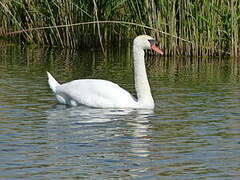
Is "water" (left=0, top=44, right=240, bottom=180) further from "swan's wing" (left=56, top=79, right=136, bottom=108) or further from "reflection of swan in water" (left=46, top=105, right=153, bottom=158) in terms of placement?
"swan's wing" (left=56, top=79, right=136, bottom=108)

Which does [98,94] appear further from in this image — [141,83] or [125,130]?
[125,130]

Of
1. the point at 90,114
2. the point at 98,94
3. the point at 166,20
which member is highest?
the point at 166,20

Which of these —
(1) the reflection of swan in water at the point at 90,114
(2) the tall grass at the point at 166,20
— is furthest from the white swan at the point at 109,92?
(2) the tall grass at the point at 166,20

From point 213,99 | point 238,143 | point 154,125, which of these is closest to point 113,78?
point 213,99

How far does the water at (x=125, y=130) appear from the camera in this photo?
7.76 m

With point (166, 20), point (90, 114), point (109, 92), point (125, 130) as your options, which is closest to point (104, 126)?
point (125, 130)

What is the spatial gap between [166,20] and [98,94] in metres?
6.85

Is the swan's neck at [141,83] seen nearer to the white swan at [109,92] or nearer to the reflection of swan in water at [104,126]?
the white swan at [109,92]

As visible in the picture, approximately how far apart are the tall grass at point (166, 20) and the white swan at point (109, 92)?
4.37m

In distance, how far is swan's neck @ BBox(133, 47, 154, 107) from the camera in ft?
38.0

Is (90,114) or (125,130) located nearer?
(125,130)

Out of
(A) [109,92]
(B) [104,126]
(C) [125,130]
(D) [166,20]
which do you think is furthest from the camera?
(D) [166,20]

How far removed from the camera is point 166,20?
1814 cm

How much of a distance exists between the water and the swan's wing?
0.16m
